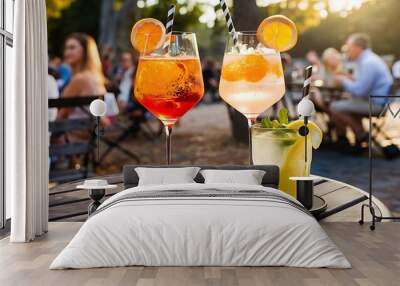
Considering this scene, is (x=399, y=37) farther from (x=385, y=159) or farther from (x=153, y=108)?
(x=153, y=108)

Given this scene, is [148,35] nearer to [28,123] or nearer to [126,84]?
[28,123]

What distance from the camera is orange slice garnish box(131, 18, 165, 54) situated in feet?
11.8

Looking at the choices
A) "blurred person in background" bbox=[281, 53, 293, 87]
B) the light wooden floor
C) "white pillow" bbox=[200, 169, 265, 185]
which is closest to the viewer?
the light wooden floor

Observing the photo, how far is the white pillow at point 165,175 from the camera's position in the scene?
371cm

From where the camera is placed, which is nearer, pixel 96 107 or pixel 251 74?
pixel 251 74

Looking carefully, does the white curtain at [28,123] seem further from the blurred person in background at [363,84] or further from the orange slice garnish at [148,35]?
the blurred person in background at [363,84]

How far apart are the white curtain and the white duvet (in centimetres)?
72

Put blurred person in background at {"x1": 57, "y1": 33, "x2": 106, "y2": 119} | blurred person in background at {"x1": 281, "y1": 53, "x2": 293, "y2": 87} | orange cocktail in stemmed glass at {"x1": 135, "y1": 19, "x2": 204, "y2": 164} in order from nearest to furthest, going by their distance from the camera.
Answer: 1. orange cocktail in stemmed glass at {"x1": 135, "y1": 19, "x2": 204, "y2": 164}
2. blurred person in background at {"x1": 281, "y1": 53, "x2": 293, "y2": 87}
3. blurred person in background at {"x1": 57, "y1": 33, "x2": 106, "y2": 119}

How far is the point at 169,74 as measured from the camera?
3535mm

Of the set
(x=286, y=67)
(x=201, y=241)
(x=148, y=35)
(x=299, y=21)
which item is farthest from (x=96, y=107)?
(x=299, y=21)

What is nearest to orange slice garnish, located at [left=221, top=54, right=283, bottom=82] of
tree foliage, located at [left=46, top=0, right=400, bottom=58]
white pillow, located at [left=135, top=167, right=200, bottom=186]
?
white pillow, located at [left=135, top=167, right=200, bottom=186]

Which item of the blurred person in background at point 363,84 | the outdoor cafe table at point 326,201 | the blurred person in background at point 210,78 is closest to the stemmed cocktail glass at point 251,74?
the outdoor cafe table at point 326,201

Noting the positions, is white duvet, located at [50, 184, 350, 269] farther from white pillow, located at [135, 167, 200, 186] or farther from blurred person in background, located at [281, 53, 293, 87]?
blurred person in background, located at [281, 53, 293, 87]

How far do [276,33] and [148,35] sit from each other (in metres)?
0.67
